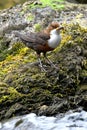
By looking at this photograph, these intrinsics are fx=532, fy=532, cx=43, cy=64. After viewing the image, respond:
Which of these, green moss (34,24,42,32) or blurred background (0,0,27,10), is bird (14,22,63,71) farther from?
blurred background (0,0,27,10)

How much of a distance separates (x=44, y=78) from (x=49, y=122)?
0.97 meters

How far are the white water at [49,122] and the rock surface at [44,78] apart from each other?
0.39 feet

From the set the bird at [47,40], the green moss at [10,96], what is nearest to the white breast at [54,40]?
the bird at [47,40]

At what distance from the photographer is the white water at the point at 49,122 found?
6.97 m

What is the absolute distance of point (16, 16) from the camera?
1082 centimetres

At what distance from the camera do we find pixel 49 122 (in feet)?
23.3

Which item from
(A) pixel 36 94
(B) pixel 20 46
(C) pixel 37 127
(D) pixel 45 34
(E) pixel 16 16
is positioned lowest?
(C) pixel 37 127

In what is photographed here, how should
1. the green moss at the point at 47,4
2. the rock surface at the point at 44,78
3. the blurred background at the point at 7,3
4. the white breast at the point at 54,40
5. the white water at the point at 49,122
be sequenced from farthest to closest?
1. the blurred background at the point at 7,3
2. the green moss at the point at 47,4
3. the white breast at the point at 54,40
4. the rock surface at the point at 44,78
5. the white water at the point at 49,122

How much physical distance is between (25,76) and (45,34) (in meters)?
0.72

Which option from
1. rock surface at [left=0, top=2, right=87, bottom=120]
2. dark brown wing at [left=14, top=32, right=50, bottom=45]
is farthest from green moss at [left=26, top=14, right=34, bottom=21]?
dark brown wing at [left=14, top=32, right=50, bottom=45]

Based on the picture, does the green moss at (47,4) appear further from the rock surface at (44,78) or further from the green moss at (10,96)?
the green moss at (10,96)

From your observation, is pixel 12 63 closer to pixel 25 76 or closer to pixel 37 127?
pixel 25 76

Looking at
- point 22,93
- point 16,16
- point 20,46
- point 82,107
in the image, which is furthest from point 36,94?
point 16,16

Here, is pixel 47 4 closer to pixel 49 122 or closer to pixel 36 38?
pixel 36 38
